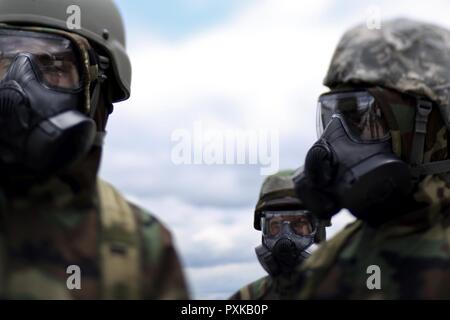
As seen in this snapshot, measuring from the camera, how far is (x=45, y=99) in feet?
10.0

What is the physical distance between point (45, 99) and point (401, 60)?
1.96 m

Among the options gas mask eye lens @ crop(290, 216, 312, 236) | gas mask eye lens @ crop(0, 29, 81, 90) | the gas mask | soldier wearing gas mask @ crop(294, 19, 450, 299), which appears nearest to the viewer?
gas mask eye lens @ crop(0, 29, 81, 90)

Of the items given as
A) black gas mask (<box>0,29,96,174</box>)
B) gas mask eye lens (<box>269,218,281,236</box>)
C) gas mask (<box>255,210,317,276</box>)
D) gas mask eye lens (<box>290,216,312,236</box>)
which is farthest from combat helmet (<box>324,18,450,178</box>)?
gas mask eye lens (<box>269,218,281,236</box>)

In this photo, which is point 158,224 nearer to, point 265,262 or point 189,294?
point 189,294

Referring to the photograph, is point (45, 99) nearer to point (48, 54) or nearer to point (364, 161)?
point (48, 54)

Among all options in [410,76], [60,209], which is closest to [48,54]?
[60,209]

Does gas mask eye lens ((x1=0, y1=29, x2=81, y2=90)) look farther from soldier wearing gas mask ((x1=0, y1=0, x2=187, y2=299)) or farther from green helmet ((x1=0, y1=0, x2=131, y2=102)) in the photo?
green helmet ((x1=0, y1=0, x2=131, y2=102))

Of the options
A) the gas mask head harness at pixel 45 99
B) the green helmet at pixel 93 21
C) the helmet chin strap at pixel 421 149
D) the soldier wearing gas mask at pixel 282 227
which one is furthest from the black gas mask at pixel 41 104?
the soldier wearing gas mask at pixel 282 227

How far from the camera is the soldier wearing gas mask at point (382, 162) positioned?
3.57 metres

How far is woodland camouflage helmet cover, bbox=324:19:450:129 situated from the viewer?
381cm

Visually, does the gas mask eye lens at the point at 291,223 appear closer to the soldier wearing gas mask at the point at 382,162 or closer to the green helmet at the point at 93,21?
the green helmet at the point at 93,21

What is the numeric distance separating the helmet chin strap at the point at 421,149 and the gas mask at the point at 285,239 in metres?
3.48
